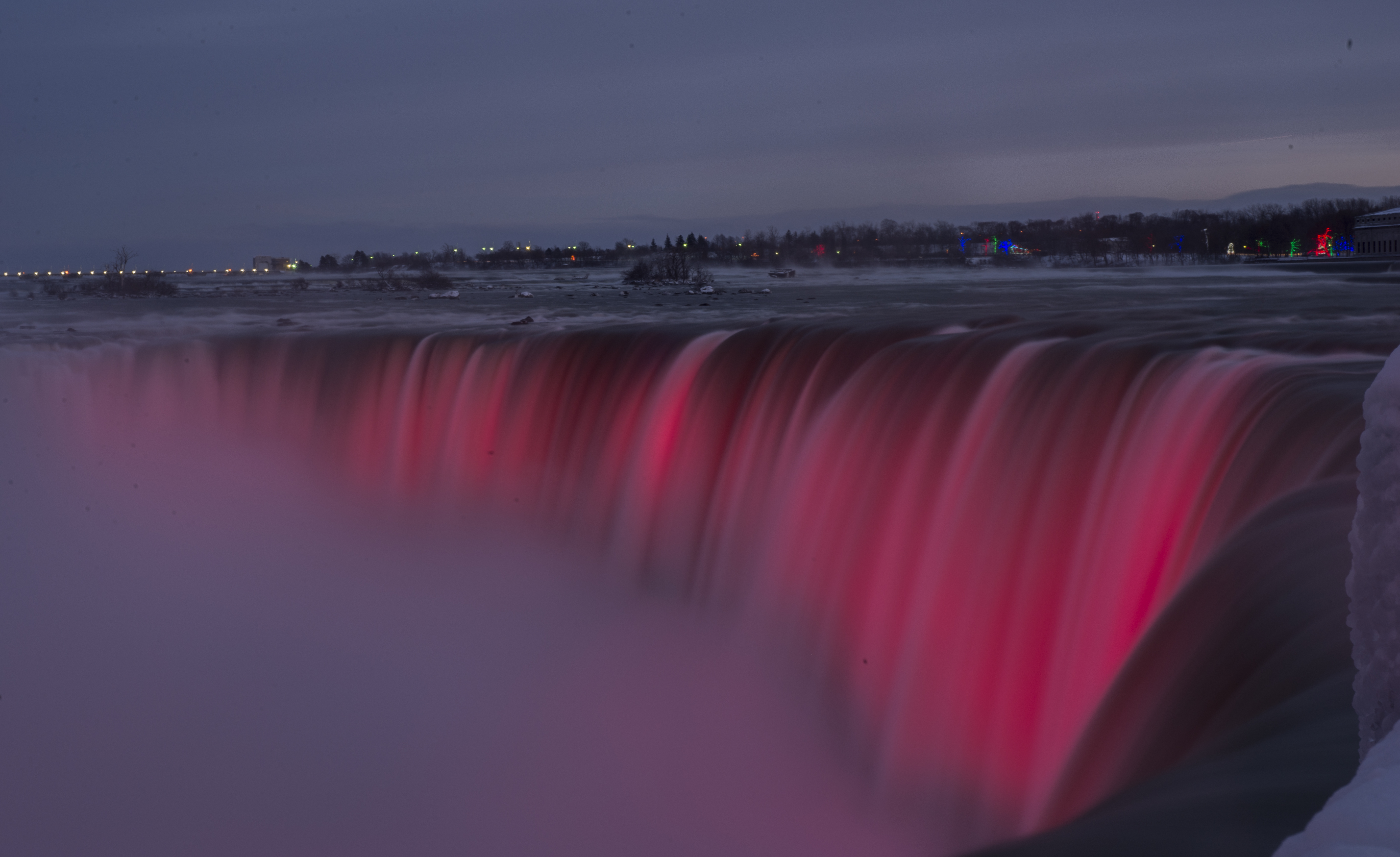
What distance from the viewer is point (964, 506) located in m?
8.06

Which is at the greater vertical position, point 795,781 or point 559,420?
point 559,420

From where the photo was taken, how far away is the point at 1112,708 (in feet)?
15.0

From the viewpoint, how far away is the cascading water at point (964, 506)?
4.58 metres

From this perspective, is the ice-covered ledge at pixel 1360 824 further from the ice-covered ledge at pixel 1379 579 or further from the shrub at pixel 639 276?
the shrub at pixel 639 276

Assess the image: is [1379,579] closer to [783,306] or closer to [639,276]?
[783,306]

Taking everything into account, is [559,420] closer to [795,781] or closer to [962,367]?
[962,367]

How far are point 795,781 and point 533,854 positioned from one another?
1.93 meters

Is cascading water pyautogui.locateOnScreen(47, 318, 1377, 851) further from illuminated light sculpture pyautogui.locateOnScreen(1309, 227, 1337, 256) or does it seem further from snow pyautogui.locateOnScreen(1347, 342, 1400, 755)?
illuminated light sculpture pyautogui.locateOnScreen(1309, 227, 1337, 256)

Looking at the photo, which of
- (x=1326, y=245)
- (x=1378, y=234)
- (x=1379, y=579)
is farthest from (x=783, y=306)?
(x=1326, y=245)

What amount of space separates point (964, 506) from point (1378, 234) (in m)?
47.2

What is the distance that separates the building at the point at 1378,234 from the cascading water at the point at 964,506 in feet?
134

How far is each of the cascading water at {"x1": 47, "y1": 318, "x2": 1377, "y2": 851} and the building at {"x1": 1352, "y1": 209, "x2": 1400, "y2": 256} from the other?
40.9 metres

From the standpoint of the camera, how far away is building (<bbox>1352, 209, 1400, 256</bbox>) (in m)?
42.8

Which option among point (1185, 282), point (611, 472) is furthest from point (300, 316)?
point (1185, 282)
